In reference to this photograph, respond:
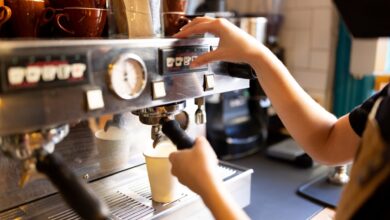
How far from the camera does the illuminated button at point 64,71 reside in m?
0.43

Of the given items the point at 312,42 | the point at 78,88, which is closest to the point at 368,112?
the point at 78,88

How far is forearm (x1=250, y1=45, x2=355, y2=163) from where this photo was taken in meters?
0.68

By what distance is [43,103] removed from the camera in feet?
1.38

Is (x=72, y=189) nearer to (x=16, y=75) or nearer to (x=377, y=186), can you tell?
(x=16, y=75)

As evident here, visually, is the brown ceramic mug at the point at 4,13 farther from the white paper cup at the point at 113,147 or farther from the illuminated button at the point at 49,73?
the white paper cup at the point at 113,147

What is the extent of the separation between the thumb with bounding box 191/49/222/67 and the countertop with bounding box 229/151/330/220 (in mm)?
394

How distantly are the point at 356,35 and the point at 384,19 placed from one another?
0.03 metres

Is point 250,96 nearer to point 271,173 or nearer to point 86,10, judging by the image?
point 271,173

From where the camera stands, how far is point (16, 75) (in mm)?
396

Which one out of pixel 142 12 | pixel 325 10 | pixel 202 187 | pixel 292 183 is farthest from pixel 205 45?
pixel 325 10

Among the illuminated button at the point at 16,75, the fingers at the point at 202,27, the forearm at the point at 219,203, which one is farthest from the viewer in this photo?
the fingers at the point at 202,27

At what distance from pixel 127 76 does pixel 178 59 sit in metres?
0.10

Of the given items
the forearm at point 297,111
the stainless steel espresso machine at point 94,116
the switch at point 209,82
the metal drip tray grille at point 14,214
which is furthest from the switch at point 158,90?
the metal drip tray grille at point 14,214

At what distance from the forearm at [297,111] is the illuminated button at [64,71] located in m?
0.35
